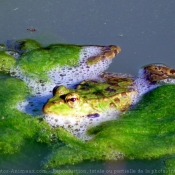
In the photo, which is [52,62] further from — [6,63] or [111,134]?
[111,134]

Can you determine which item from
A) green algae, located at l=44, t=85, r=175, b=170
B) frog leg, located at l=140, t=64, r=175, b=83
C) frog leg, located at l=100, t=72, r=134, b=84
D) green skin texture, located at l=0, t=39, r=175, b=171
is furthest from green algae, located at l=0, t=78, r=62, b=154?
frog leg, located at l=140, t=64, r=175, b=83

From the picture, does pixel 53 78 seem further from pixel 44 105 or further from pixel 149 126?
pixel 149 126

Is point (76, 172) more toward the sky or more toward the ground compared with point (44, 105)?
more toward the ground

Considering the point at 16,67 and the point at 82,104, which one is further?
the point at 16,67

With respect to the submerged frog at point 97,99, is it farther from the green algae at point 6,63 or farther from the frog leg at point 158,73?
the green algae at point 6,63

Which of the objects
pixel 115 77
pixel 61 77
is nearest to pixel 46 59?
pixel 61 77

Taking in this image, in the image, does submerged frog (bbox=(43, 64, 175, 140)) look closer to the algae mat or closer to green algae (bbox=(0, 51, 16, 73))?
the algae mat

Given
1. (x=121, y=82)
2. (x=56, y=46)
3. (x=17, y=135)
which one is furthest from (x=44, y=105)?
(x=56, y=46)
